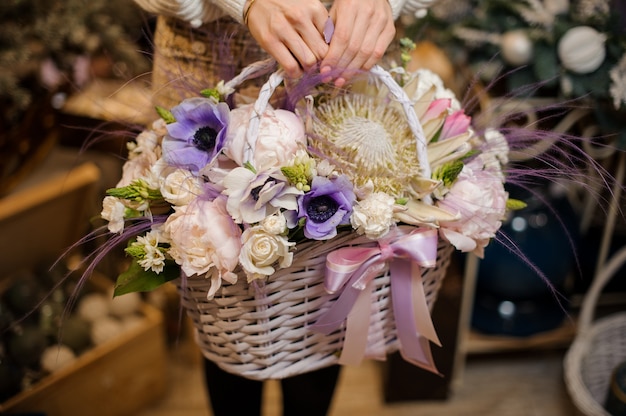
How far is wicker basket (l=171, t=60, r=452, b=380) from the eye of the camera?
0.82 m

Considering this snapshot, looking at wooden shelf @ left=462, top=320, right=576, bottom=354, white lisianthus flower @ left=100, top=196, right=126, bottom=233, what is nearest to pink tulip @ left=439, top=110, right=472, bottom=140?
white lisianthus flower @ left=100, top=196, right=126, bottom=233

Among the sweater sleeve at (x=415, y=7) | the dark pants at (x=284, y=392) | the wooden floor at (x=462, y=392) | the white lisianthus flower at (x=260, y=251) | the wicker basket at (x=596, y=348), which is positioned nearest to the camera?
the white lisianthus flower at (x=260, y=251)

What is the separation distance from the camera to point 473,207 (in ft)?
2.75

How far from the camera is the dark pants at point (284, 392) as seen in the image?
1.11 metres

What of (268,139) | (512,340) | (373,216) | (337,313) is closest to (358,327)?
(337,313)

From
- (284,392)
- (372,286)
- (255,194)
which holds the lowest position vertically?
(284,392)

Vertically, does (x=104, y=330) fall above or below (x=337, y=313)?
below

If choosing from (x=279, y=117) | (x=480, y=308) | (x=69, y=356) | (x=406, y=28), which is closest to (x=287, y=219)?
(x=279, y=117)

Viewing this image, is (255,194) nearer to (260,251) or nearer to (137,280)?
(260,251)

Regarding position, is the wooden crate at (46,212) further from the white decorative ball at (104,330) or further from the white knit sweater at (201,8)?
the white knit sweater at (201,8)

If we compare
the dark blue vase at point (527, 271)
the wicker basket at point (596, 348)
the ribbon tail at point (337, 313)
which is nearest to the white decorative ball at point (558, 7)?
the dark blue vase at point (527, 271)

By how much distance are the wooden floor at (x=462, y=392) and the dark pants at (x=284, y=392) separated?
1.46 feet

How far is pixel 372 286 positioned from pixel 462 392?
0.93m

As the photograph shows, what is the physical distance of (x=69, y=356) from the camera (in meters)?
1.39
